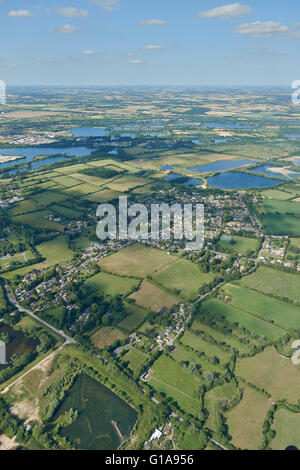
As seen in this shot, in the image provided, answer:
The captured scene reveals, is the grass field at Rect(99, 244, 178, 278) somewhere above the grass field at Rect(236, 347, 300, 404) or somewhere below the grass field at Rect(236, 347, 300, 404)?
below

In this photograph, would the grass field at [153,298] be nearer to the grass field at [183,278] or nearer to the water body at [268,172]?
the grass field at [183,278]

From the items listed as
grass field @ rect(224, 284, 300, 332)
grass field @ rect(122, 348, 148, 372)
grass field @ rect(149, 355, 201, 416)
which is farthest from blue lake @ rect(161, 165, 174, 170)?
grass field @ rect(149, 355, 201, 416)

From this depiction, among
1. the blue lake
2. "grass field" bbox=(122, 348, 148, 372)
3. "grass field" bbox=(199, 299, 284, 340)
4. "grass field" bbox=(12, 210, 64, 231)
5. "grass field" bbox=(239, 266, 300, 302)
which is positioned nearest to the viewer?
"grass field" bbox=(122, 348, 148, 372)

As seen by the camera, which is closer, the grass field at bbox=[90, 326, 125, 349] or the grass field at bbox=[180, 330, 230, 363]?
the grass field at bbox=[180, 330, 230, 363]

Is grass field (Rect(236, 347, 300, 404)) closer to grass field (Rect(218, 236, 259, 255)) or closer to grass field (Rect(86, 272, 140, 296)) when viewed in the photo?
grass field (Rect(86, 272, 140, 296))

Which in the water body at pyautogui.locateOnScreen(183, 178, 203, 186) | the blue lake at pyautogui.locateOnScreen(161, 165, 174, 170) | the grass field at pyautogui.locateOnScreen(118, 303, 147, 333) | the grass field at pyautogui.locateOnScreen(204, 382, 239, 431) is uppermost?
the grass field at pyautogui.locateOnScreen(204, 382, 239, 431)

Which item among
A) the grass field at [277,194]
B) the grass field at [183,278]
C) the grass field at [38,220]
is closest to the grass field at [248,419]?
the grass field at [183,278]

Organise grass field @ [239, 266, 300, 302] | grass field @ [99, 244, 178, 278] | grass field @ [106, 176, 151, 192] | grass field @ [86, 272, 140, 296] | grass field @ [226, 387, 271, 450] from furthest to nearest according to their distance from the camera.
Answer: grass field @ [106, 176, 151, 192]
grass field @ [99, 244, 178, 278]
grass field @ [86, 272, 140, 296]
grass field @ [239, 266, 300, 302]
grass field @ [226, 387, 271, 450]
